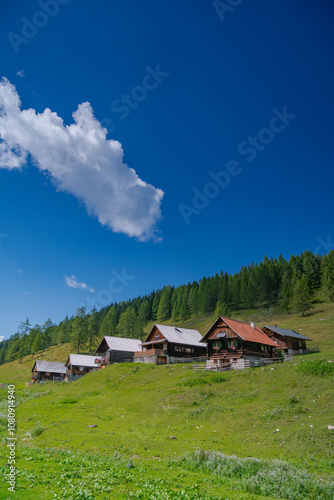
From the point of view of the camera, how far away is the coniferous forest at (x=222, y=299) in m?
114

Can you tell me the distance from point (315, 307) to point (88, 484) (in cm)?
11079

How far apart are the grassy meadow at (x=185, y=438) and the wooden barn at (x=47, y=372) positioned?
146 feet

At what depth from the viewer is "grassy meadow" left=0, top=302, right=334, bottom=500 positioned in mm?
13477

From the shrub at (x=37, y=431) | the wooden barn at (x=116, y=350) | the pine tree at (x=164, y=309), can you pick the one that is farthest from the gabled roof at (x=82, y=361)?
the pine tree at (x=164, y=309)

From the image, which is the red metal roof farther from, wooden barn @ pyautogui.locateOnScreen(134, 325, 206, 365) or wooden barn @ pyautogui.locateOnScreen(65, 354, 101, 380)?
wooden barn @ pyautogui.locateOnScreen(65, 354, 101, 380)

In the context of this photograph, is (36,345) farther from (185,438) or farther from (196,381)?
(185,438)

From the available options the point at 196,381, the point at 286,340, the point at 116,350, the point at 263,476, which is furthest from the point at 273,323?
the point at 263,476

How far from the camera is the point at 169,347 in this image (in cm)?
6244

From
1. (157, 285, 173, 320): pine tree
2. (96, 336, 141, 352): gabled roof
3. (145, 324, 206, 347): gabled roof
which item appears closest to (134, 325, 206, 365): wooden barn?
(145, 324, 206, 347): gabled roof

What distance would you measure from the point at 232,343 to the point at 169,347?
52.2ft

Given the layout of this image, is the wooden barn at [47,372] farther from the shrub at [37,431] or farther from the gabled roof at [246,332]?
the shrub at [37,431]

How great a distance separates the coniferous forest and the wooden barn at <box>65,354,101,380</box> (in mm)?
30470

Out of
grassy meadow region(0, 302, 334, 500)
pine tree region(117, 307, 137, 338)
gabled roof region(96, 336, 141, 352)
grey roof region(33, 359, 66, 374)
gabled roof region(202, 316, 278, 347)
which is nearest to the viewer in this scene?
grassy meadow region(0, 302, 334, 500)

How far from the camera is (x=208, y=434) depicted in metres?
24.1
